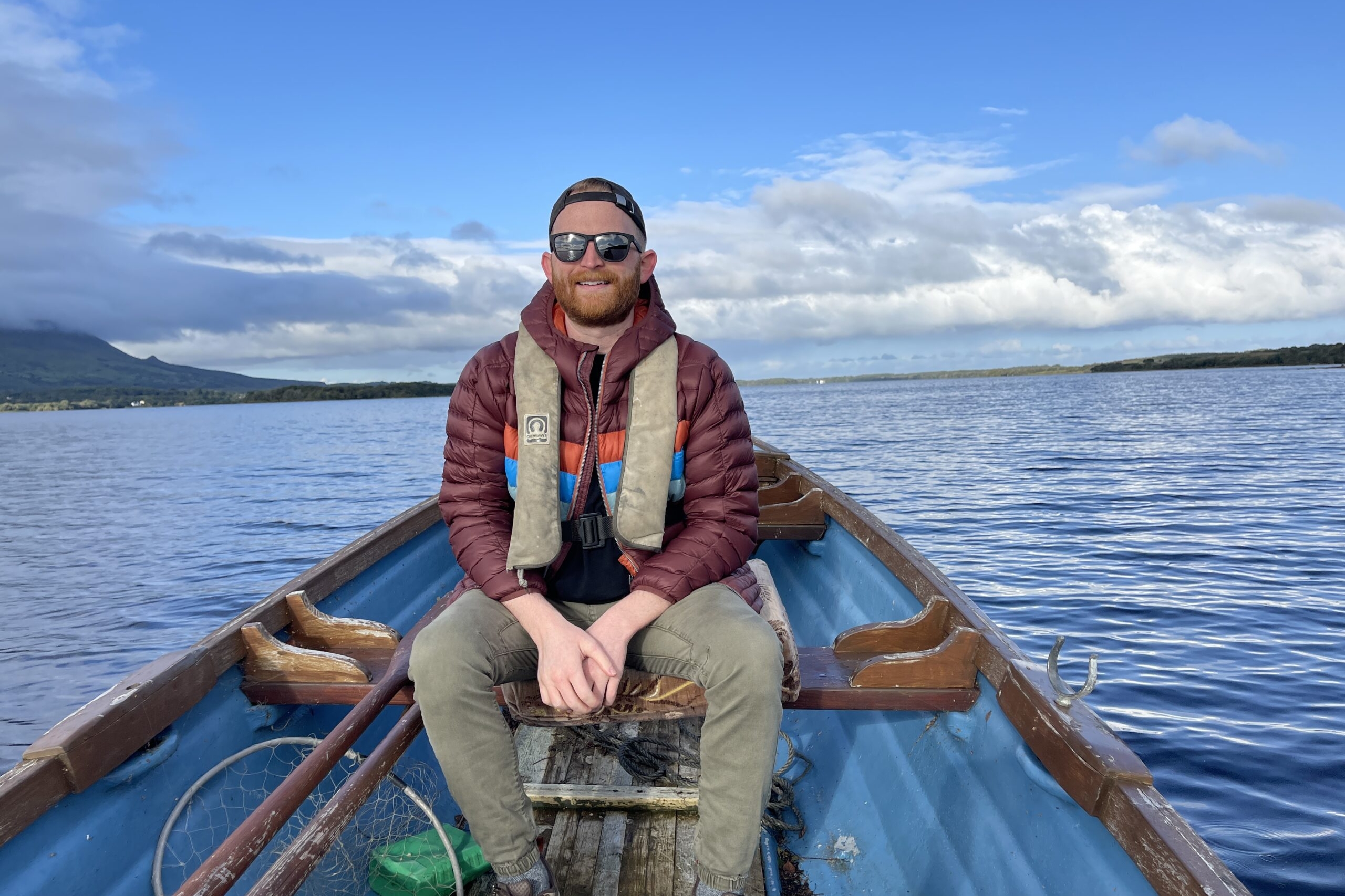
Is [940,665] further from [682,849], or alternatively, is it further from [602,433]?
[602,433]

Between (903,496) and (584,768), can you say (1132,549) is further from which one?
(584,768)

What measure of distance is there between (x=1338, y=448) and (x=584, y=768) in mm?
30014

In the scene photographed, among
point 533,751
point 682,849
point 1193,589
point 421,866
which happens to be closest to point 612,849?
point 682,849

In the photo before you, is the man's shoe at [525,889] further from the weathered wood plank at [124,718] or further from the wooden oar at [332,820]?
the weathered wood plank at [124,718]

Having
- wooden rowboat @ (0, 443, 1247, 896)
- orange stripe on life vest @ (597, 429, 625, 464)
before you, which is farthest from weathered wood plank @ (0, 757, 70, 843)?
orange stripe on life vest @ (597, 429, 625, 464)

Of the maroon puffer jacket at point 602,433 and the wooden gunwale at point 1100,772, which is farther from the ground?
the maroon puffer jacket at point 602,433

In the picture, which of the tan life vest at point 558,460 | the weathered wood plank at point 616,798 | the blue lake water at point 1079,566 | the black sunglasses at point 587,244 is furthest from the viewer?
the blue lake water at point 1079,566

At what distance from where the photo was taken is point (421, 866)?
3090 mm

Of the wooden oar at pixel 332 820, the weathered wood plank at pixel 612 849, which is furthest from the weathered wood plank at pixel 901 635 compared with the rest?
the wooden oar at pixel 332 820

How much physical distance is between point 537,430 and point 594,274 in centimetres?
65

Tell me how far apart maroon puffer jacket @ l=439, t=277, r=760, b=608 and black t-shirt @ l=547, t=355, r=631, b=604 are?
0.04 metres

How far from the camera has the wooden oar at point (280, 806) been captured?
1805 mm

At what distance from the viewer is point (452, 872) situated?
3068 millimetres

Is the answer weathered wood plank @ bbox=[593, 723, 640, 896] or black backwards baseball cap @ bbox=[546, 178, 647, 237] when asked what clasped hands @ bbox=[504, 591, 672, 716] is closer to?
weathered wood plank @ bbox=[593, 723, 640, 896]
